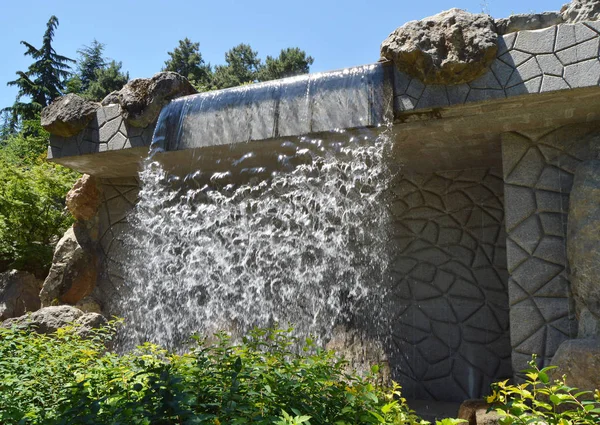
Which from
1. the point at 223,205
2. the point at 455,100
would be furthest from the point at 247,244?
the point at 455,100

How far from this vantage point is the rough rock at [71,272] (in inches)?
250

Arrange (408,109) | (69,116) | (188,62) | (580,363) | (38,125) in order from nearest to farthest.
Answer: (580,363) < (408,109) < (69,116) < (38,125) < (188,62)

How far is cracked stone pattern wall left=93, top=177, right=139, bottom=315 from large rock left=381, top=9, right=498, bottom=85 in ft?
12.8

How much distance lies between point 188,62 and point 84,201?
19.5m

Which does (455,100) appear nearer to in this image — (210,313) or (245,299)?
(245,299)

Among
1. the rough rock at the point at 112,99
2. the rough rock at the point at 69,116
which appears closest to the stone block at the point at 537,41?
the rough rock at the point at 112,99

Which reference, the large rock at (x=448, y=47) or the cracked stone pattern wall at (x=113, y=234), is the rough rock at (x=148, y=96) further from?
the large rock at (x=448, y=47)

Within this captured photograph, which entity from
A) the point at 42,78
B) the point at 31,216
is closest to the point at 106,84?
the point at 42,78

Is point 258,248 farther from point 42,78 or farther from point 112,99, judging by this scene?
point 42,78

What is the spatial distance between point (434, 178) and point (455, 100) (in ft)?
5.87

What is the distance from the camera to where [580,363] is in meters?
3.67

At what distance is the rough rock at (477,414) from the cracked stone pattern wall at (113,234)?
4.20m

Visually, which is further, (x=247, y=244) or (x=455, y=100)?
(x=247, y=244)

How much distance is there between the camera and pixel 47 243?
8.00 meters
